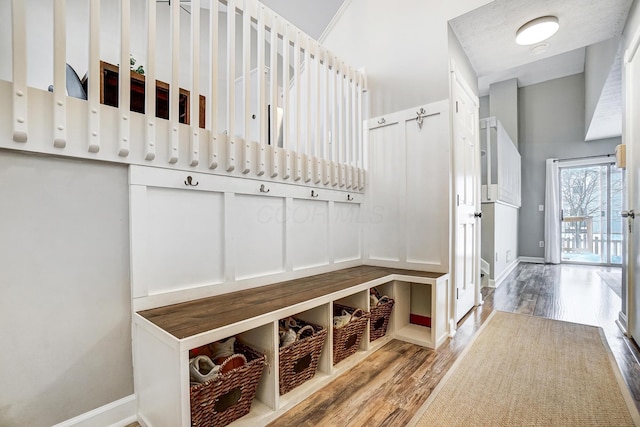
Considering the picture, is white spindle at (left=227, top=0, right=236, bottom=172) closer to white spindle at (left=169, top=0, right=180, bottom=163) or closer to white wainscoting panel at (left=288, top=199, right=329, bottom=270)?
white spindle at (left=169, top=0, right=180, bottom=163)

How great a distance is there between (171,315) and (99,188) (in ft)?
2.07

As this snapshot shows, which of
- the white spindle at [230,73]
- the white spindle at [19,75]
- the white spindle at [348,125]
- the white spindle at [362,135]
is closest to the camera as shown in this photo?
the white spindle at [19,75]

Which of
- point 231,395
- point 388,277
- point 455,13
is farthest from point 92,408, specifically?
point 455,13

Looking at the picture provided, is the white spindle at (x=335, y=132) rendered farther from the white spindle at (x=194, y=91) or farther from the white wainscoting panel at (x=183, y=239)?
the white spindle at (x=194, y=91)

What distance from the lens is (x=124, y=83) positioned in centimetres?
132

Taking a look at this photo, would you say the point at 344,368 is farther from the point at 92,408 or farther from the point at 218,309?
the point at 92,408

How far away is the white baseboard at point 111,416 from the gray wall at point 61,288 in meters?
0.02

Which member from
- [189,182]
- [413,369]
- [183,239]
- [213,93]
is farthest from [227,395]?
[213,93]

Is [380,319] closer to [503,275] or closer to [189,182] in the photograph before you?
[189,182]

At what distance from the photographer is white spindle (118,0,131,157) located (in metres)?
1.29

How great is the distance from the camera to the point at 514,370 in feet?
5.70

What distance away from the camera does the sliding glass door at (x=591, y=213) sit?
560cm

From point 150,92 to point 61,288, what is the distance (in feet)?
3.05

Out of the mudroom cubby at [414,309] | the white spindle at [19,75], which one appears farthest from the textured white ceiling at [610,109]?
the white spindle at [19,75]
